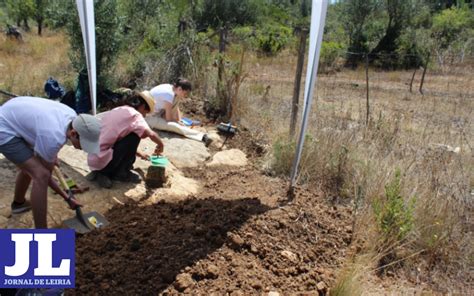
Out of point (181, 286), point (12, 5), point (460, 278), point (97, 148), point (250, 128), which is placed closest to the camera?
point (181, 286)

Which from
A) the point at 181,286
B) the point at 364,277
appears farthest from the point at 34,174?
the point at 364,277

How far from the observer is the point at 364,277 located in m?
2.82

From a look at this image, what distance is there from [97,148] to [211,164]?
253 cm

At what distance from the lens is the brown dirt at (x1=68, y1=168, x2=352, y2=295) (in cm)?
246

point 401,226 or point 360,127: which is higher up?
point 360,127

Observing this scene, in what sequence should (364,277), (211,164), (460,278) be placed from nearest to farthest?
(364,277) → (460,278) → (211,164)

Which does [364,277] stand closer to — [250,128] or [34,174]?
[34,174]

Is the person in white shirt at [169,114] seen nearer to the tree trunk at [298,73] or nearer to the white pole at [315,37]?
the tree trunk at [298,73]

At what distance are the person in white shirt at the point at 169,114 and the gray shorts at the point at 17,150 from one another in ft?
9.46

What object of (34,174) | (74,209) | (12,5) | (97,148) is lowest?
(74,209)

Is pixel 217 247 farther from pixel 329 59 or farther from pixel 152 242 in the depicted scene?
pixel 329 59

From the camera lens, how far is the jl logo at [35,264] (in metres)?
2.24

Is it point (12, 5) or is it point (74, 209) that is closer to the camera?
point (74, 209)

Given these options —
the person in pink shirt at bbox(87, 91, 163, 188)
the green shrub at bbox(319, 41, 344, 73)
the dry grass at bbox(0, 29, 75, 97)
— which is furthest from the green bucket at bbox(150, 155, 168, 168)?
the green shrub at bbox(319, 41, 344, 73)
